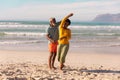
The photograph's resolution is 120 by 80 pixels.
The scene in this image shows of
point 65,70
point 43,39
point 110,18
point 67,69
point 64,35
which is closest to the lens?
point 64,35

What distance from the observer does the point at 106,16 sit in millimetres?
175125

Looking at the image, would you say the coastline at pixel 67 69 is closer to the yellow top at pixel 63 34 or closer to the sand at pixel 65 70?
the sand at pixel 65 70

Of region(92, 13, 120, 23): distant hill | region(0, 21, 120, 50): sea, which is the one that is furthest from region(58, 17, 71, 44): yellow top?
region(92, 13, 120, 23): distant hill

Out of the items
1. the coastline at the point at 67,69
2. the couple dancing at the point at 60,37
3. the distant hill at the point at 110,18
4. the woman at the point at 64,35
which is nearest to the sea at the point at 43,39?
the coastline at the point at 67,69

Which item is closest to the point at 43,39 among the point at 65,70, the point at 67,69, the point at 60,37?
the point at 67,69

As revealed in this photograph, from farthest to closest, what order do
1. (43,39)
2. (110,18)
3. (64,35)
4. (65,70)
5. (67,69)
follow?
(110,18) < (43,39) < (67,69) < (65,70) < (64,35)

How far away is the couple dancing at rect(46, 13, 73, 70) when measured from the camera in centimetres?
1014

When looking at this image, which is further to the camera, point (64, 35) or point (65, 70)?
point (65, 70)

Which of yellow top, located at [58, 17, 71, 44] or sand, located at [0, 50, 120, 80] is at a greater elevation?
yellow top, located at [58, 17, 71, 44]

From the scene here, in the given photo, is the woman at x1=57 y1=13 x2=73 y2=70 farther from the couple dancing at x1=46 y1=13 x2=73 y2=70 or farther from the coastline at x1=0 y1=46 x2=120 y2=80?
the coastline at x1=0 y1=46 x2=120 y2=80

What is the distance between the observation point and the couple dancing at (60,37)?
33.3 ft

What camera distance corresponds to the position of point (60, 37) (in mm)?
10203

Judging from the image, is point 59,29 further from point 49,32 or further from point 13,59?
point 13,59

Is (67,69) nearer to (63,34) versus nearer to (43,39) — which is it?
(63,34)
